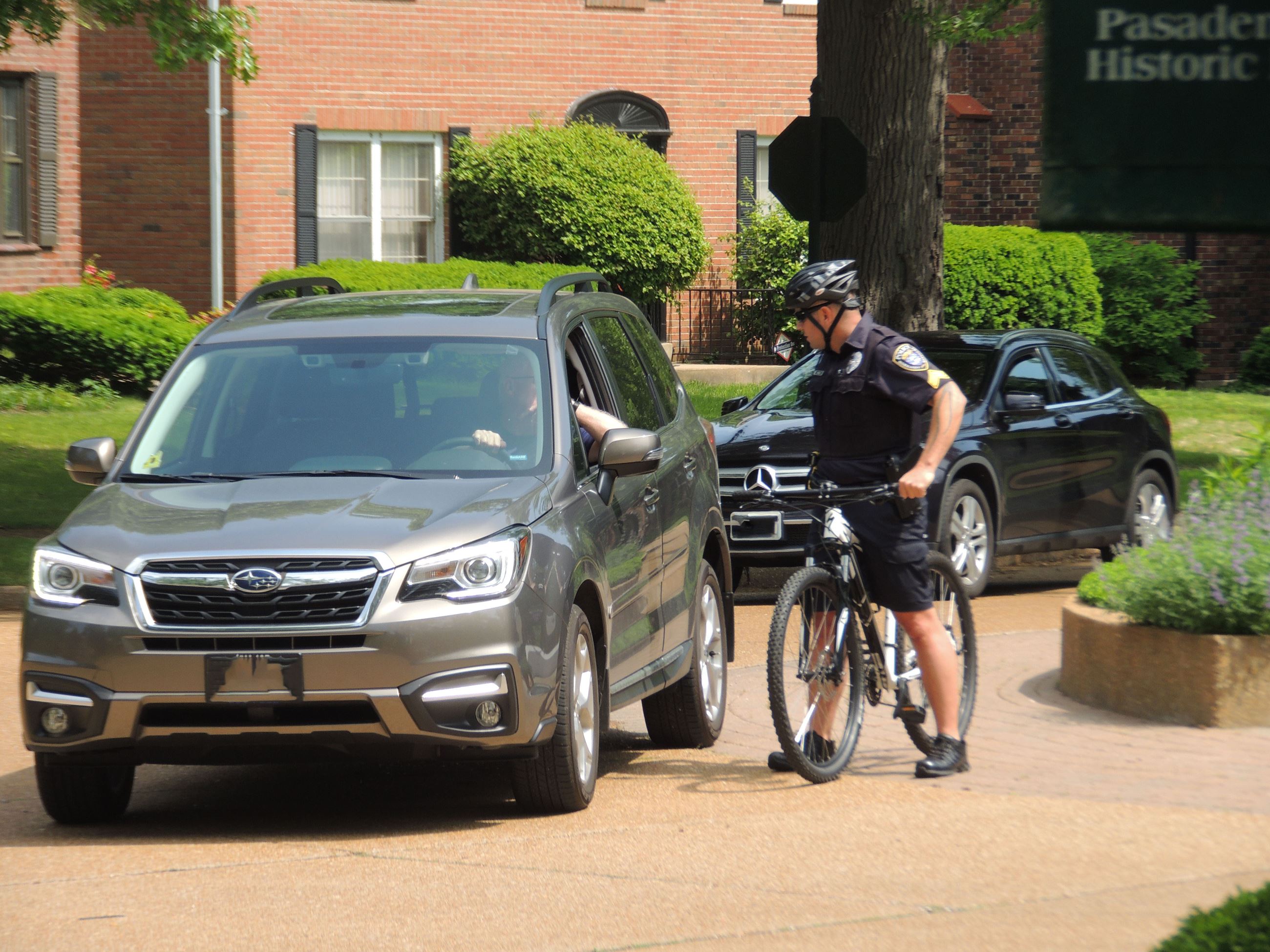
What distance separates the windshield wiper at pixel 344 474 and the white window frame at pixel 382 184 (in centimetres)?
1899

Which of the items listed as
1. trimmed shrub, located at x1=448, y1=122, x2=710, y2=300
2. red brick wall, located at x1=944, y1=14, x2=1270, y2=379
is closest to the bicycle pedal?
trimmed shrub, located at x1=448, y1=122, x2=710, y2=300

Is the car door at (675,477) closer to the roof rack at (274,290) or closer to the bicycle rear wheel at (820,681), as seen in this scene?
the bicycle rear wheel at (820,681)

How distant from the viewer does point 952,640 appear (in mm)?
7211

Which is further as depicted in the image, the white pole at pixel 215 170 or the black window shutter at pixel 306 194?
the black window shutter at pixel 306 194

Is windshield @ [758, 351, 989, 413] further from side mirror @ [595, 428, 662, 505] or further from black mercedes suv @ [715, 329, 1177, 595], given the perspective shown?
side mirror @ [595, 428, 662, 505]

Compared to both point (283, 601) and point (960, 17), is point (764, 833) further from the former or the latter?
point (960, 17)

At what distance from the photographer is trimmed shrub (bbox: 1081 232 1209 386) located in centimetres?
2538

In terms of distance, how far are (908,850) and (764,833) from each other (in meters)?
0.53

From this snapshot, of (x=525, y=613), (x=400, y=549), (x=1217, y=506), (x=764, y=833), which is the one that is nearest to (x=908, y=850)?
(x=764, y=833)

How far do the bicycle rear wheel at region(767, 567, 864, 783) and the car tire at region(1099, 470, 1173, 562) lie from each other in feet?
20.1

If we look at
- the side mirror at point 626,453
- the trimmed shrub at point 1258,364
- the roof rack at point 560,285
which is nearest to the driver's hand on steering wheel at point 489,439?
the side mirror at point 626,453

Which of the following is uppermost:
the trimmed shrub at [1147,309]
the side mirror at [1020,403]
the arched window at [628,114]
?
the arched window at [628,114]

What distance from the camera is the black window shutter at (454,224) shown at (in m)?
25.4

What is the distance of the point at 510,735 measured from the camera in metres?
5.90
